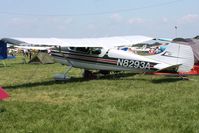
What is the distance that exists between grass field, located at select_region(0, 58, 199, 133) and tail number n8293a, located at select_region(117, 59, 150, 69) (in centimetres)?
191

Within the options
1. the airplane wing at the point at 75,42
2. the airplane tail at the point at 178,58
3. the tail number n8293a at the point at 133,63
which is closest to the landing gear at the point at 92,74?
the airplane wing at the point at 75,42

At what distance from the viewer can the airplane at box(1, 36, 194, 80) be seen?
14109 millimetres

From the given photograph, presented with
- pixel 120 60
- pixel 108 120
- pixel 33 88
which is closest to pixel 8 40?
pixel 33 88

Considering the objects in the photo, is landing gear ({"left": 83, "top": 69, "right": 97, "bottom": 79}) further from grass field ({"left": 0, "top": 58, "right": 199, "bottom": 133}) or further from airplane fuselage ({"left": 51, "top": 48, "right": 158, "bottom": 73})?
grass field ({"left": 0, "top": 58, "right": 199, "bottom": 133})

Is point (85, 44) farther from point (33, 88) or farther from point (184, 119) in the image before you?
point (184, 119)

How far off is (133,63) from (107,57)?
1.20 m

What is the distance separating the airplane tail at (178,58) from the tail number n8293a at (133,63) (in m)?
0.66

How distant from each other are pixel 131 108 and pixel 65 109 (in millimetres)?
1555

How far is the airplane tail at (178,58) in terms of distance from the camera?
1391 cm

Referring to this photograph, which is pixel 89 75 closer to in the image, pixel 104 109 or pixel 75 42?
pixel 75 42

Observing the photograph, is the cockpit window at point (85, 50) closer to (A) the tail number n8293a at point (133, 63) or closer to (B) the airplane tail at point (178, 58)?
(A) the tail number n8293a at point (133, 63)

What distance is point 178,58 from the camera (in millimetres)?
14156

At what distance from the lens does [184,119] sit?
763 centimetres

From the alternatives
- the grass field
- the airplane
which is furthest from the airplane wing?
the grass field
